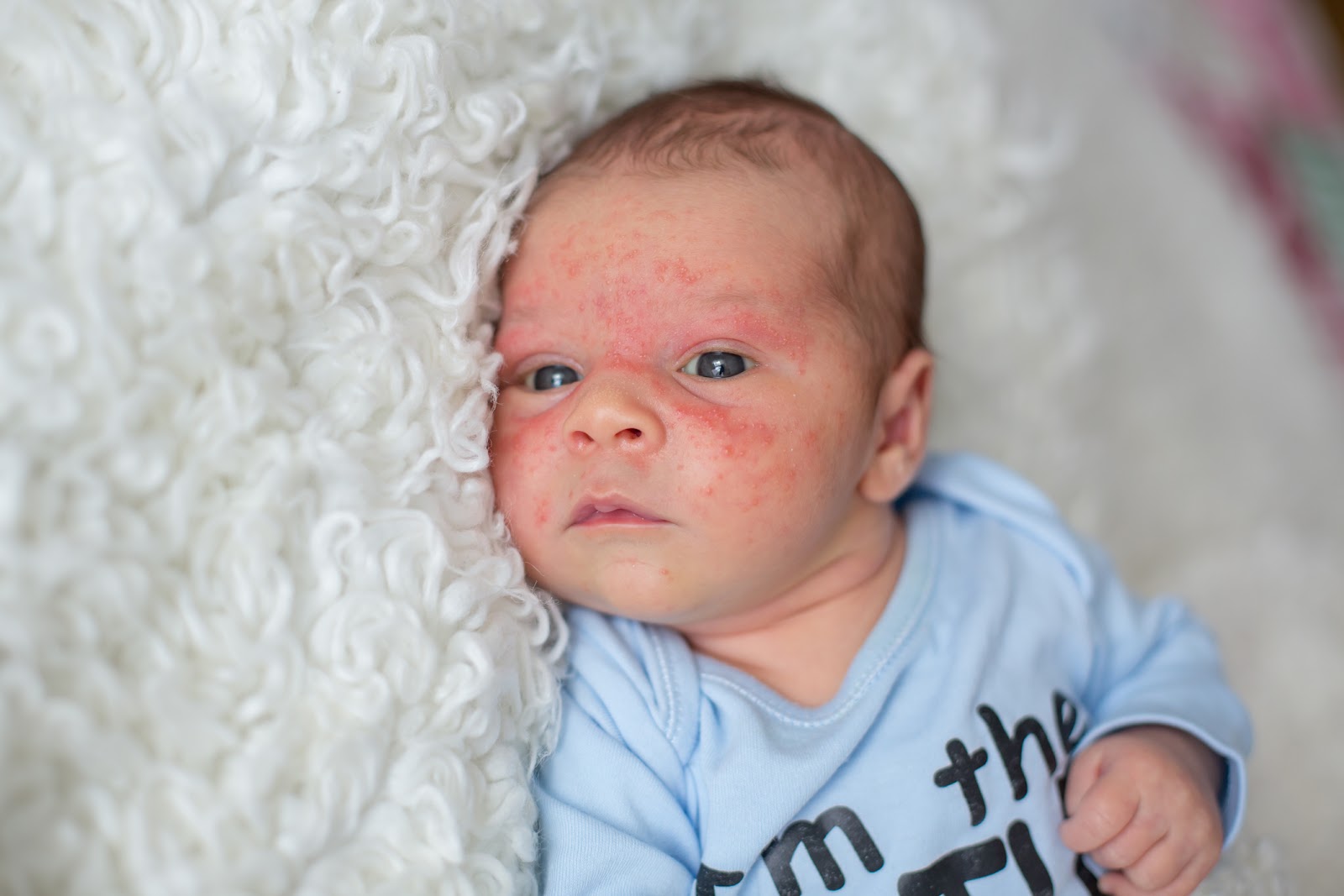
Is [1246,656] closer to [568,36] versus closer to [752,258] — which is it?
[752,258]

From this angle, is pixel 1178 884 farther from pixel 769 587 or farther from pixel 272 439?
pixel 272 439

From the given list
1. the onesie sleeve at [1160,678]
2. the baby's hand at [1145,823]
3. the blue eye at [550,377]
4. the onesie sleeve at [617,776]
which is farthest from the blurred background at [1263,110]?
the onesie sleeve at [617,776]

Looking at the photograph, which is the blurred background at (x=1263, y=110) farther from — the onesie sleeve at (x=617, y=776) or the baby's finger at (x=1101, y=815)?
the onesie sleeve at (x=617, y=776)

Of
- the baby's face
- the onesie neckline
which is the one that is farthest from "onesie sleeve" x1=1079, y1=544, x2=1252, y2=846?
the baby's face

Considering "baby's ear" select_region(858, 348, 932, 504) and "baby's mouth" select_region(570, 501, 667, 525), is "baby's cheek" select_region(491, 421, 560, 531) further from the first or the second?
"baby's ear" select_region(858, 348, 932, 504)

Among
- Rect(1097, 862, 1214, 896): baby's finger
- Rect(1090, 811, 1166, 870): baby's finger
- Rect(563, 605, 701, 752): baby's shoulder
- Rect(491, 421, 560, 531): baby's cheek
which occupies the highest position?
Rect(491, 421, 560, 531): baby's cheek

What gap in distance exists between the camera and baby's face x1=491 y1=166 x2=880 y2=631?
33.1 inches

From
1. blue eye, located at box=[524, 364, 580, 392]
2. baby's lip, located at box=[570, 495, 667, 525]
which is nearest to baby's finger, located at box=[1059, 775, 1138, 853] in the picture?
baby's lip, located at box=[570, 495, 667, 525]

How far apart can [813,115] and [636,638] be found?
0.49 meters

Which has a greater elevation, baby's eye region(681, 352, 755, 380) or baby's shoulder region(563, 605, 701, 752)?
baby's eye region(681, 352, 755, 380)

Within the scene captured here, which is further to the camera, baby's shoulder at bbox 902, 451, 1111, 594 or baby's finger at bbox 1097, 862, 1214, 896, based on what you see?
baby's shoulder at bbox 902, 451, 1111, 594

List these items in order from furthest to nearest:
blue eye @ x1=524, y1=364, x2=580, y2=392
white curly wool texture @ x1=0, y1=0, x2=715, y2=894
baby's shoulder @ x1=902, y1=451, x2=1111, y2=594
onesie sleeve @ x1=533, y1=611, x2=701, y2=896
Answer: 1. baby's shoulder @ x1=902, y1=451, x2=1111, y2=594
2. blue eye @ x1=524, y1=364, x2=580, y2=392
3. onesie sleeve @ x1=533, y1=611, x2=701, y2=896
4. white curly wool texture @ x1=0, y1=0, x2=715, y2=894

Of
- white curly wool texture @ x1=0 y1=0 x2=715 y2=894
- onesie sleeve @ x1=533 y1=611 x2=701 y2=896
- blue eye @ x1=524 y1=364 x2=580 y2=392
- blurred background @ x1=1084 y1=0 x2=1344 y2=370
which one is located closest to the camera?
white curly wool texture @ x1=0 y1=0 x2=715 y2=894

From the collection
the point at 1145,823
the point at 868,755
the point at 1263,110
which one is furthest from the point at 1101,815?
the point at 1263,110
